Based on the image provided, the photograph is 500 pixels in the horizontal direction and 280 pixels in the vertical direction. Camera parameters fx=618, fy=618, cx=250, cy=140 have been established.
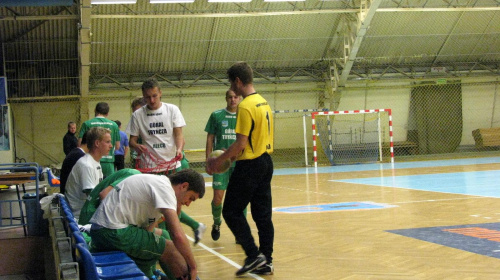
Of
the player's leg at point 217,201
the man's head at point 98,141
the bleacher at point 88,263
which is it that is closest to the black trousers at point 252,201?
the man's head at point 98,141

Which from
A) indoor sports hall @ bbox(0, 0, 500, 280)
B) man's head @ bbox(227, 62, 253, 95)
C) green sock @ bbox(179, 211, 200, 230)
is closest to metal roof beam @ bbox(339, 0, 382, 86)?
indoor sports hall @ bbox(0, 0, 500, 280)

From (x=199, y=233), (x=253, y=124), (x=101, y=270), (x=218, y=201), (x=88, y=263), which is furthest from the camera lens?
(x=218, y=201)

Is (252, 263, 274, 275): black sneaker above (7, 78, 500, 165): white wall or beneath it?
beneath

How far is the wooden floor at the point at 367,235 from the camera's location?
5371 millimetres

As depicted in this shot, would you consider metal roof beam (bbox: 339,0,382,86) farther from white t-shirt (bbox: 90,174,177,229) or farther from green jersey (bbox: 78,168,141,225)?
white t-shirt (bbox: 90,174,177,229)

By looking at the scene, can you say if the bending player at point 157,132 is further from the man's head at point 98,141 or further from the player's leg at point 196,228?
the player's leg at point 196,228

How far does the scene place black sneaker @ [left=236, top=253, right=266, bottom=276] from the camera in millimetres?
5367

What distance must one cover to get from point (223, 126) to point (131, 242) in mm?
→ 3553

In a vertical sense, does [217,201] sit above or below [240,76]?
below

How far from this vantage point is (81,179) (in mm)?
5773

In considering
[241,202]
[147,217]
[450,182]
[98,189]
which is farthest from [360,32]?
[147,217]

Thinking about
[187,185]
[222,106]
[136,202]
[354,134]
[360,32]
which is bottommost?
[136,202]

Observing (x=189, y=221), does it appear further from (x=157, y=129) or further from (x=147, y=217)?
(x=147, y=217)

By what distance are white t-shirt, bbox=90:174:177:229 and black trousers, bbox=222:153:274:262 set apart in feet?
4.65
